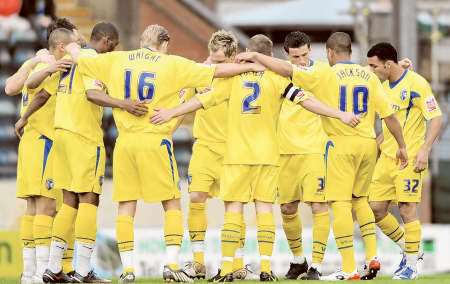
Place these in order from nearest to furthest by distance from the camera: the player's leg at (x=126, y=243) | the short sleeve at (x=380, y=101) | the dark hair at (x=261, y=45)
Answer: the player's leg at (x=126, y=243) → the dark hair at (x=261, y=45) → the short sleeve at (x=380, y=101)

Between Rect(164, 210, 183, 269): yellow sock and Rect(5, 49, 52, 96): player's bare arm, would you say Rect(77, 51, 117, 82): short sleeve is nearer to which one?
Rect(5, 49, 52, 96): player's bare arm

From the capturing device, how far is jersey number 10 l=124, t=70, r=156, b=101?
14.3 meters

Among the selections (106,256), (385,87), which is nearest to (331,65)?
(385,87)

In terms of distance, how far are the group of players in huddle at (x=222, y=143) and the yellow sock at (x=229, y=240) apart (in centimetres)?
1

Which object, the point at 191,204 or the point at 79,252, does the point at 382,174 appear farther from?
the point at 79,252

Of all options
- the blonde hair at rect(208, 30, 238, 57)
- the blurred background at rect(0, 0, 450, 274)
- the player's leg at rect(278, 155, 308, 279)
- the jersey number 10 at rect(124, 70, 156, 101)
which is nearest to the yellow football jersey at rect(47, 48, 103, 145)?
the jersey number 10 at rect(124, 70, 156, 101)

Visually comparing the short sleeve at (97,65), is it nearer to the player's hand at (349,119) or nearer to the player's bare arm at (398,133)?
the player's hand at (349,119)

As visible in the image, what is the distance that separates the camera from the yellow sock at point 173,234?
14.4m

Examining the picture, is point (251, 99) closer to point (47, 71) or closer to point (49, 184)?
point (47, 71)

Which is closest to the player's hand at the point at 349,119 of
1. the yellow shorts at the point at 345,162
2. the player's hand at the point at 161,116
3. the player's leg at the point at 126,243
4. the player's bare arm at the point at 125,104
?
the yellow shorts at the point at 345,162

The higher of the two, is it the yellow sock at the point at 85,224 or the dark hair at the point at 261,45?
the dark hair at the point at 261,45

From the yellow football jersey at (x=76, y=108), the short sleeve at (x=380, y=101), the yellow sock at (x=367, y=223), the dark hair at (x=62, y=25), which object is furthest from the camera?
the yellow sock at (x=367, y=223)

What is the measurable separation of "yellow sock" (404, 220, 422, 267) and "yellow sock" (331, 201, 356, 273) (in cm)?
91

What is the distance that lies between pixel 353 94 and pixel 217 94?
61.0 inches
